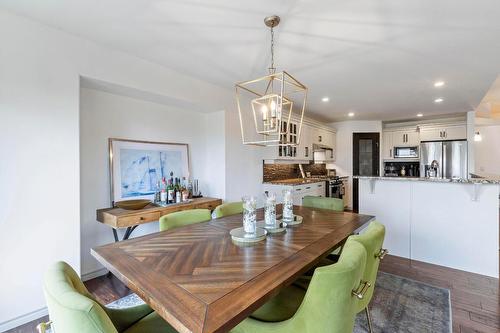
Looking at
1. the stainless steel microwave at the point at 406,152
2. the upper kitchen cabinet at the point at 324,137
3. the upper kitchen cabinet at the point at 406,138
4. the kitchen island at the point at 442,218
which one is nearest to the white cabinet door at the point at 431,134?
the upper kitchen cabinet at the point at 406,138

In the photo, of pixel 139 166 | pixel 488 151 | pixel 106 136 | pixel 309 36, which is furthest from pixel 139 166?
pixel 488 151

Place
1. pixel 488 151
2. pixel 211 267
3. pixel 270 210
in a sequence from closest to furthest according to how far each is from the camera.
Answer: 1. pixel 211 267
2. pixel 270 210
3. pixel 488 151

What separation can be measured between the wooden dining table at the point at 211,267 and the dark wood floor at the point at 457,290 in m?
1.22

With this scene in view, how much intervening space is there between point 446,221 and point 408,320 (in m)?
1.69

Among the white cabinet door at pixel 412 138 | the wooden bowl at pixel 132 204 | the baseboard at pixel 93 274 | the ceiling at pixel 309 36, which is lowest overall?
the baseboard at pixel 93 274

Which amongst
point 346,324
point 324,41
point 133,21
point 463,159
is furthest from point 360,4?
point 463,159

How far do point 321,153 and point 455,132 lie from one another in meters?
3.10

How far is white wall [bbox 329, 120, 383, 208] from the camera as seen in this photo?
6.35m

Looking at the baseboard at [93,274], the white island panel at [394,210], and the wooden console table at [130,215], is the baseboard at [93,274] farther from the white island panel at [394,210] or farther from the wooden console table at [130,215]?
the white island panel at [394,210]

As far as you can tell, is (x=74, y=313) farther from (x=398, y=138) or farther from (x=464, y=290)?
(x=398, y=138)

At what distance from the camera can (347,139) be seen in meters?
6.54

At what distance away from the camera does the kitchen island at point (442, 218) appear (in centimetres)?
279

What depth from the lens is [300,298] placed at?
1439 mm

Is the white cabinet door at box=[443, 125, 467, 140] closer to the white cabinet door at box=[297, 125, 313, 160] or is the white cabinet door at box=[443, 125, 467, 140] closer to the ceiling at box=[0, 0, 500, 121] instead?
the ceiling at box=[0, 0, 500, 121]
